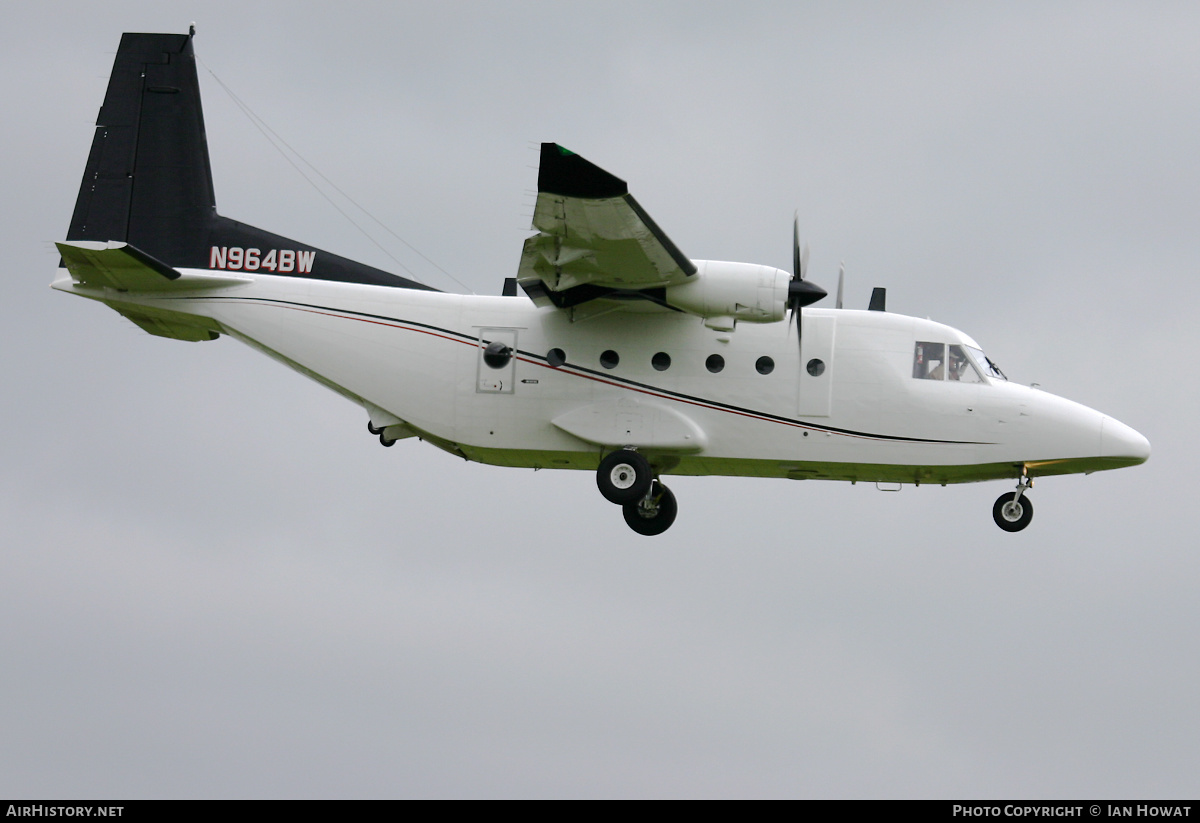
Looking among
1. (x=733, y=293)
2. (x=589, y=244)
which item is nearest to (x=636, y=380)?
(x=733, y=293)

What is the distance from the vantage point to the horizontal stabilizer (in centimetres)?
1933

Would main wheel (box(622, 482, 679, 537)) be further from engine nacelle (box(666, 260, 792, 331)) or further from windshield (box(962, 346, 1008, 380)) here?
windshield (box(962, 346, 1008, 380))

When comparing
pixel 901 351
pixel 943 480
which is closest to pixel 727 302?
pixel 901 351

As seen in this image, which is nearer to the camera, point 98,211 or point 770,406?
point 770,406

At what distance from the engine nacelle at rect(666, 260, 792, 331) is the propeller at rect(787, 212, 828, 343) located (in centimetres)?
18

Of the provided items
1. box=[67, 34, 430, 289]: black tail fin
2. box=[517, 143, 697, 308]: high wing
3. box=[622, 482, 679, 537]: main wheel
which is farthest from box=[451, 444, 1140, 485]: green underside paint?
box=[67, 34, 430, 289]: black tail fin

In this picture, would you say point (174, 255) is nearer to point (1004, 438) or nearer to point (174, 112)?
point (174, 112)

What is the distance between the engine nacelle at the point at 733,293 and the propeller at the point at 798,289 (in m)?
0.18

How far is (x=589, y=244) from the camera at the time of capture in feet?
60.3

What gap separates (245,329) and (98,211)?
116 inches

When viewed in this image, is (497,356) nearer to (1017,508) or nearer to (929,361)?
(929,361)

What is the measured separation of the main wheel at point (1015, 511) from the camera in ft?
66.4

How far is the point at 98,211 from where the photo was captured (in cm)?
2142

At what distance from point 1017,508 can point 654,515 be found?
4.98 meters
